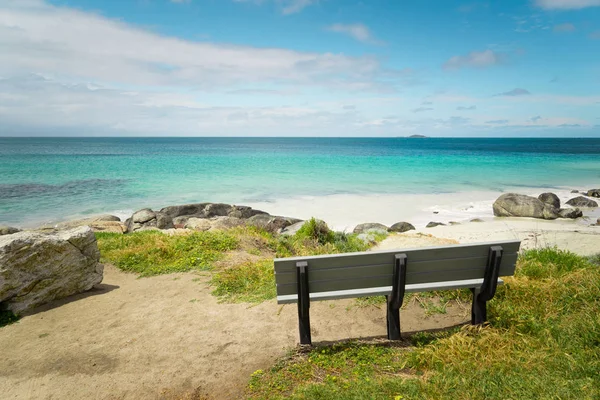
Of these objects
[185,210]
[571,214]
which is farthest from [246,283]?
[571,214]

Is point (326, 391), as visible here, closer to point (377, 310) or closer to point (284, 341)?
point (284, 341)

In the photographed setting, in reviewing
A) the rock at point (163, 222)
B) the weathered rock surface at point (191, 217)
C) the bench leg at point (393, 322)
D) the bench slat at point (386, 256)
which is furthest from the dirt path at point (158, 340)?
the rock at point (163, 222)

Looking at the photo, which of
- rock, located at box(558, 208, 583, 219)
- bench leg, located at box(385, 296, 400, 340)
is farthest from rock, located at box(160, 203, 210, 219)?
rock, located at box(558, 208, 583, 219)

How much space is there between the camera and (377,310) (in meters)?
4.98

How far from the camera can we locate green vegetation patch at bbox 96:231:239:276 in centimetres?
730

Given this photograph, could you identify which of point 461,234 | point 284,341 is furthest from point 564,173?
point 284,341

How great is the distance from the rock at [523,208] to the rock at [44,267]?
61.0ft

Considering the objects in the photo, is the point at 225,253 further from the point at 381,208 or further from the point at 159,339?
the point at 381,208

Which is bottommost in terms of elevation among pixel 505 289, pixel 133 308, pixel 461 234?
pixel 461 234

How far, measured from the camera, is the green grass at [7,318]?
510 centimetres

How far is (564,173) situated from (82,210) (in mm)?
43272

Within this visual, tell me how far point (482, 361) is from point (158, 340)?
12.1ft

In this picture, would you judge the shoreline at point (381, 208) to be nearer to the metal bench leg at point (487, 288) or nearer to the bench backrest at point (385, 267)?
the metal bench leg at point (487, 288)

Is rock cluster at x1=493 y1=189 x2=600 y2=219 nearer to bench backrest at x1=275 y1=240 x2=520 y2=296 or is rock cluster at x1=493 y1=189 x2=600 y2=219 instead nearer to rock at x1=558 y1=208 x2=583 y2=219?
rock at x1=558 y1=208 x2=583 y2=219
